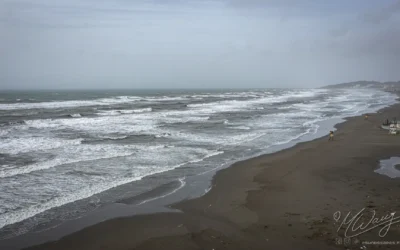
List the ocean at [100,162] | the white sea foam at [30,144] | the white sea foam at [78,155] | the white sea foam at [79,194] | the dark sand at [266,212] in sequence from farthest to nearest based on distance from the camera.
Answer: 1. the white sea foam at [30,144]
2. the white sea foam at [78,155]
3. the ocean at [100,162]
4. the white sea foam at [79,194]
5. the dark sand at [266,212]

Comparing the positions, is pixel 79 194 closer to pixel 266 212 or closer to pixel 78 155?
pixel 266 212

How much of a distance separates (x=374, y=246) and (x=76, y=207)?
836 centimetres

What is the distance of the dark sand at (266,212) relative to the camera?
810 cm

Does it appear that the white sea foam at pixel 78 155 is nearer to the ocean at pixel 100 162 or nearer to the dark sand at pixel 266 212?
the ocean at pixel 100 162

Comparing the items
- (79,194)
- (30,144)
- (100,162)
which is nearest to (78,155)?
(100,162)

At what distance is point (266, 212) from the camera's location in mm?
10031

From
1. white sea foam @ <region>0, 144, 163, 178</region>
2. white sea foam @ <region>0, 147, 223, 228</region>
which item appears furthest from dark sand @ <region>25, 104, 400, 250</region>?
white sea foam @ <region>0, 144, 163, 178</region>

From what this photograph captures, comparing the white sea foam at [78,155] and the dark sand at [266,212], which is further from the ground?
the white sea foam at [78,155]

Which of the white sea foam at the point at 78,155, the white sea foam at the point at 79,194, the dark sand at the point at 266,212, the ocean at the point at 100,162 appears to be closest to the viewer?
the dark sand at the point at 266,212

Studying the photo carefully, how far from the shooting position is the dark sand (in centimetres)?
810

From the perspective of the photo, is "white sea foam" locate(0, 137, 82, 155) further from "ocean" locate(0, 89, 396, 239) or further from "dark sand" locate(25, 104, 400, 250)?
"dark sand" locate(25, 104, 400, 250)

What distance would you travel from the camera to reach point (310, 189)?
40.1ft

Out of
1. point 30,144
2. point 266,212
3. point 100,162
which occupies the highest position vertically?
point 30,144

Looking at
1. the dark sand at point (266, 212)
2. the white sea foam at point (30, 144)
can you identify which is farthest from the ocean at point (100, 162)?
the dark sand at point (266, 212)
